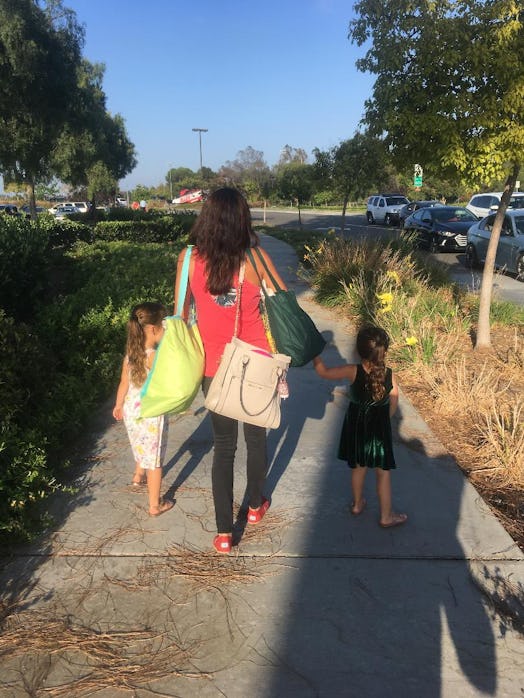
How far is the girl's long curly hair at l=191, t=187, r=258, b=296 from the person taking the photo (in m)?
2.58

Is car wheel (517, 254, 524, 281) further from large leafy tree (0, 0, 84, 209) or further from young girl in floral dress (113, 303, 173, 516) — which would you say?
large leafy tree (0, 0, 84, 209)

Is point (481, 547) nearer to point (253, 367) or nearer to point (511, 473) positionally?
point (511, 473)

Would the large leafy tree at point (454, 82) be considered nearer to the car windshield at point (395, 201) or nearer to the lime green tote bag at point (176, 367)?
the lime green tote bag at point (176, 367)

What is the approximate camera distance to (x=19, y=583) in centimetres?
261

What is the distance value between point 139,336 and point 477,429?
2621 mm

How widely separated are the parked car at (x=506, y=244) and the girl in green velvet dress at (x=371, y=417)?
1046 centimetres

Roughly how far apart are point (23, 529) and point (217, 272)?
164 centimetres

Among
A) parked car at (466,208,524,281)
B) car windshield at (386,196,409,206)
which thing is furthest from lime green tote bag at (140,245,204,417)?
car windshield at (386,196,409,206)

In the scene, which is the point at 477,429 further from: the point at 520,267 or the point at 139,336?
the point at 520,267

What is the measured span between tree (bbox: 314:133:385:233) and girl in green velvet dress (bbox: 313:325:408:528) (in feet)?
51.2

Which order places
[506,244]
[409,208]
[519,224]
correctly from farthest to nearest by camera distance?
[409,208] → [519,224] → [506,244]

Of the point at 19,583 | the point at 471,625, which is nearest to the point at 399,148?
the point at 471,625

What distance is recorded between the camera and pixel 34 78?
16375mm

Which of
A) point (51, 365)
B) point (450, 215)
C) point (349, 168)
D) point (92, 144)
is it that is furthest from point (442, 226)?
point (51, 365)
